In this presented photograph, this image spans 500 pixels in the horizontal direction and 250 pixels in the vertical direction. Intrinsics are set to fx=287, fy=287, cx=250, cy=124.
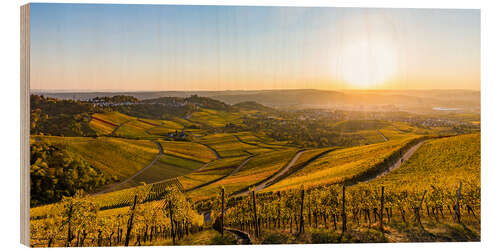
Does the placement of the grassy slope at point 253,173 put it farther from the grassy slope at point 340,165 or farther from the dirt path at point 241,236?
the dirt path at point 241,236

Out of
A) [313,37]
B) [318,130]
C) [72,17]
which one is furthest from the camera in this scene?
[318,130]

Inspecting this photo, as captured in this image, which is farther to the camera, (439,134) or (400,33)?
(439,134)

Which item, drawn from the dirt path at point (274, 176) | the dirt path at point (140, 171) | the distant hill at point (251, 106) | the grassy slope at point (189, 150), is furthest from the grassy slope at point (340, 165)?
the dirt path at point (140, 171)

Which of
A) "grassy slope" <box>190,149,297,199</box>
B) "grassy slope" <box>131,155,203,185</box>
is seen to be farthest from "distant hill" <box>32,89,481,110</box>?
"grassy slope" <box>131,155,203,185</box>

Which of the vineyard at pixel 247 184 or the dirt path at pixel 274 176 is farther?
the dirt path at pixel 274 176

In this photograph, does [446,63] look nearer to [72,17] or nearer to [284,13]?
[284,13]

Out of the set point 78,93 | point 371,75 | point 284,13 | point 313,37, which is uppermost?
point 284,13

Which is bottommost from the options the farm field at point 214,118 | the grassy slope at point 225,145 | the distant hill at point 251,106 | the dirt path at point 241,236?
the dirt path at point 241,236

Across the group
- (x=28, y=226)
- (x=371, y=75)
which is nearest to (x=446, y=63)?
(x=371, y=75)

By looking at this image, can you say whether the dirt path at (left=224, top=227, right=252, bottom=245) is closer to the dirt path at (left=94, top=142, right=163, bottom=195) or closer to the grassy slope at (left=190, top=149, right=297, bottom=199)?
the grassy slope at (left=190, top=149, right=297, bottom=199)
